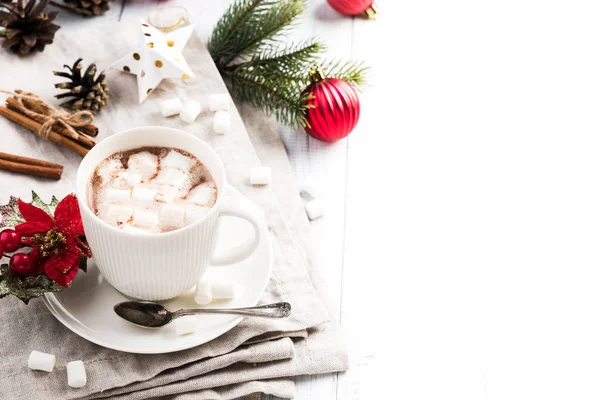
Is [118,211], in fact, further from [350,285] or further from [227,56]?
[227,56]

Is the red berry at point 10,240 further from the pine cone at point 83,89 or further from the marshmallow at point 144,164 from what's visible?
the pine cone at point 83,89

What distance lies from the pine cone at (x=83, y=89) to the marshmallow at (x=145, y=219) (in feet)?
2.05

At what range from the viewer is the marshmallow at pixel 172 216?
1.20 meters

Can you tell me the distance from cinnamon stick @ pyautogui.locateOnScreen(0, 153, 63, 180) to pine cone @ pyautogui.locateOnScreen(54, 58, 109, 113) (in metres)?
0.21

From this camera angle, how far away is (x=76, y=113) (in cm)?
162

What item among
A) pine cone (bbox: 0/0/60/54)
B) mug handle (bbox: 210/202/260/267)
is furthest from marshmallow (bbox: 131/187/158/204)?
pine cone (bbox: 0/0/60/54)

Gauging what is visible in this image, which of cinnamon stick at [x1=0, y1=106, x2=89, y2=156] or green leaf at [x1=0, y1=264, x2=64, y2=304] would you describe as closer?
green leaf at [x1=0, y1=264, x2=64, y2=304]

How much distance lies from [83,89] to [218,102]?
1.07ft

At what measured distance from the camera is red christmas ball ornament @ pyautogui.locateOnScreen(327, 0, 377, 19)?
220cm

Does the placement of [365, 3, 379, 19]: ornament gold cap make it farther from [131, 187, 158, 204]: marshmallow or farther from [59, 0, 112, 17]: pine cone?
[131, 187, 158, 204]: marshmallow

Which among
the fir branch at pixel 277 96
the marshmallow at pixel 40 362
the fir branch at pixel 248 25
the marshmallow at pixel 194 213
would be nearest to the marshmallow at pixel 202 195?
the marshmallow at pixel 194 213

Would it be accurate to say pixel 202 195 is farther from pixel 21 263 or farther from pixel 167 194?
pixel 21 263

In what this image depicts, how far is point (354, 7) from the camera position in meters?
2.21

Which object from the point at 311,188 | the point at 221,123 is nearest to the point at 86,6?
the point at 221,123
